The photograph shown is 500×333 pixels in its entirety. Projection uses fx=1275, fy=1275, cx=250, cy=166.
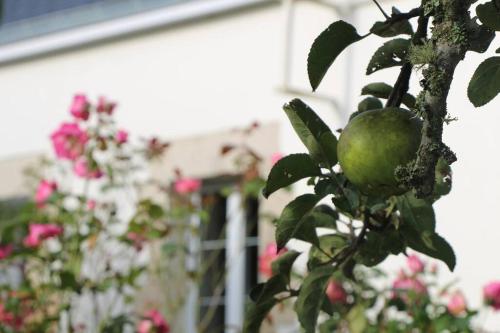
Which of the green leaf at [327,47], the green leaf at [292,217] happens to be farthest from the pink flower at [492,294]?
the green leaf at [327,47]

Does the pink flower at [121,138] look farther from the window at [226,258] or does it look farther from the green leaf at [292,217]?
the green leaf at [292,217]

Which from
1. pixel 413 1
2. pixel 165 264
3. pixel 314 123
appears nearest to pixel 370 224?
pixel 314 123

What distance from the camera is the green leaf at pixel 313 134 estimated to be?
2131mm

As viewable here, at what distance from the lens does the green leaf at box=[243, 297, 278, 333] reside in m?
2.46

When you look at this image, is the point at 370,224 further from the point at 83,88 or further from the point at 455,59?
the point at 83,88

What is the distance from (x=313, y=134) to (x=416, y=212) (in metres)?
0.25

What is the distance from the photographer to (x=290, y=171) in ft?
6.93

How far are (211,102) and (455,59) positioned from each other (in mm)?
7070

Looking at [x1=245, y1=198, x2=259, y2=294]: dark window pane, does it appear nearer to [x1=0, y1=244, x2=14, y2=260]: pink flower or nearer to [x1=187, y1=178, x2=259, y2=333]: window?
[x1=187, y1=178, x2=259, y2=333]: window

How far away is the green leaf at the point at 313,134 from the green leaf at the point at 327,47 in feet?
0.36

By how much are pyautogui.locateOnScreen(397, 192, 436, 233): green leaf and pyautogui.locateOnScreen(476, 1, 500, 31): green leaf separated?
17.5 inches

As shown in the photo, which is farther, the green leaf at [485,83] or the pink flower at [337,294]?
the pink flower at [337,294]

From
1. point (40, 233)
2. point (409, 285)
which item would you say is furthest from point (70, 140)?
point (409, 285)

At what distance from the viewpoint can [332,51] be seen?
6.73 ft
